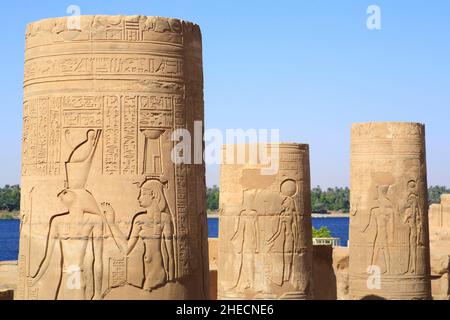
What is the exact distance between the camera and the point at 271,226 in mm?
17203

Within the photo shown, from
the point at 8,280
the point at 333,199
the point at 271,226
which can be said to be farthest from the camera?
the point at 333,199

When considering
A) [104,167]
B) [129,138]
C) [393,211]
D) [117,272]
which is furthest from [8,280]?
[129,138]

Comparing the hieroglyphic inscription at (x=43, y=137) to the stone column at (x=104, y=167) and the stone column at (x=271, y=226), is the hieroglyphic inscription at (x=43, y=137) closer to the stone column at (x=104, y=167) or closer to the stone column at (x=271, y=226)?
the stone column at (x=104, y=167)

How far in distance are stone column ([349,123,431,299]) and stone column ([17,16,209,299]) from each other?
1157 centimetres

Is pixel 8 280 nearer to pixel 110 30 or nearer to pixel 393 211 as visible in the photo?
pixel 393 211

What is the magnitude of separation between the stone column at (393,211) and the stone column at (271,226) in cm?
271

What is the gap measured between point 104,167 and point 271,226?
8.99 meters

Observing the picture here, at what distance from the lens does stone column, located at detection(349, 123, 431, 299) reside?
19.7 m

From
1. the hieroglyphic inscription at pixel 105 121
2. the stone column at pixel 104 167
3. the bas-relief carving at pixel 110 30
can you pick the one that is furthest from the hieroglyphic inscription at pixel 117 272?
the bas-relief carving at pixel 110 30

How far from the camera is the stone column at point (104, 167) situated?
8484 mm

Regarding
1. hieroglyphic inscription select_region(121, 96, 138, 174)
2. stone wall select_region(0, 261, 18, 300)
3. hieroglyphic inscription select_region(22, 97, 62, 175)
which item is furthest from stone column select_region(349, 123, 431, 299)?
hieroglyphic inscription select_region(22, 97, 62, 175)

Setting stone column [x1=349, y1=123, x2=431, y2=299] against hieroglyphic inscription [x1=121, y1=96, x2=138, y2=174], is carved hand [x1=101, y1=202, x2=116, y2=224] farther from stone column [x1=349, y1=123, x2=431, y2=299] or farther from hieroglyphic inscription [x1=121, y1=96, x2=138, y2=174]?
stone column [x1=349, y1=123, x2=431, y2=299]

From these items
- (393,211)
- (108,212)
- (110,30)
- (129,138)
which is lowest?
(108,212)

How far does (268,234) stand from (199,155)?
27.2 feet
